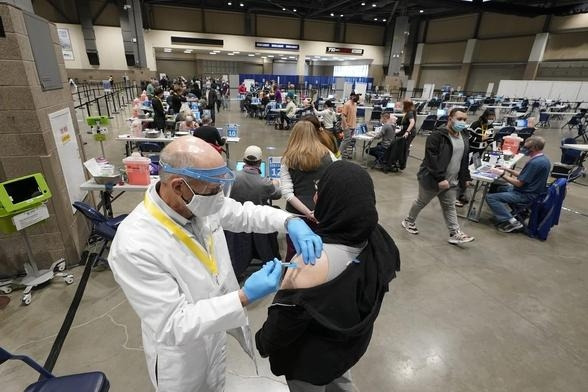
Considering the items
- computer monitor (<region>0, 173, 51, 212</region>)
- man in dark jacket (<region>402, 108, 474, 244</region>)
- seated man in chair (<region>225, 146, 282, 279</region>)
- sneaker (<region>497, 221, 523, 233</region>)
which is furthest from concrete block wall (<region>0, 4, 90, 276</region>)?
sneaker (<region>497, 221, 523, 233</region>)

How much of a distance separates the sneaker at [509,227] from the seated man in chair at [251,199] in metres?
3.59

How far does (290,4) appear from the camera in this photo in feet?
71.4

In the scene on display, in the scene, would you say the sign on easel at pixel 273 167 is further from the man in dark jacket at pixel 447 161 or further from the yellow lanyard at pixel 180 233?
the yellow lanyard at pixel 180 233

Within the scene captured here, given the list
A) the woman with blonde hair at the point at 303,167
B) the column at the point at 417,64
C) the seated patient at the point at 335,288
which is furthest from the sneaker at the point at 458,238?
the column at the point at 417,64

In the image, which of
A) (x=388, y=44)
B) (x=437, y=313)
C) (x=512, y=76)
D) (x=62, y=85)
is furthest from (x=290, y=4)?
(x=437, y=313)

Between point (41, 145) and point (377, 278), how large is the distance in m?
3.31

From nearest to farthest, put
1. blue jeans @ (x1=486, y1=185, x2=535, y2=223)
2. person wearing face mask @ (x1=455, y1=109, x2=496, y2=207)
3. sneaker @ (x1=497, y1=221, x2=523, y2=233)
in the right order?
1. blue jeans @ (x1=486, y1=185, x2=535, y2=223)
2. sneaker @ (x1=497, y1=221, x2=523, y2=233)
3. person wearing face mask @ (x1=455, y1=109, x2=496, y2=207)

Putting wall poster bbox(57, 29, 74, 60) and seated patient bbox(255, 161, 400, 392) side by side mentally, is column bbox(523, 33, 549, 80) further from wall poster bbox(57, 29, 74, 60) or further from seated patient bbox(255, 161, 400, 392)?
wall poster bbox(57, 29, 74, 60)

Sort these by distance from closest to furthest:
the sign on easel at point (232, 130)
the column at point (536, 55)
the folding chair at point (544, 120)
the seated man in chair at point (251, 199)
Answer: the seated man in chair at point (251, 199) < the sign on easel at point (232, 130) < the folding chair at point (544, 120) < the column at point (536, 55)

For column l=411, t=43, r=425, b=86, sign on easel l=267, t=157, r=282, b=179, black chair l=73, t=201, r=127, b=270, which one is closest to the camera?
black chair l=73, t=201, r=127, b=270

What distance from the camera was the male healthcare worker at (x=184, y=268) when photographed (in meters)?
1.07

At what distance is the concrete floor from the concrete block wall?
44cm

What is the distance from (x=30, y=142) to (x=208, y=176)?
108 inches

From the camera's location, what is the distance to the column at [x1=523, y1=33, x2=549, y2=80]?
18609 mm
